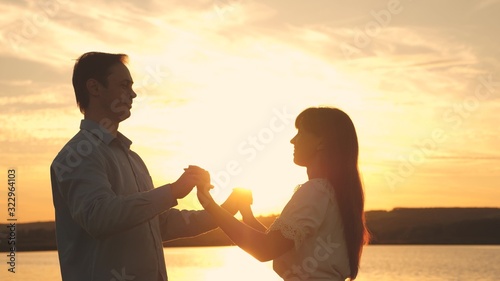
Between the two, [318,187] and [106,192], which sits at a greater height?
[106,192]

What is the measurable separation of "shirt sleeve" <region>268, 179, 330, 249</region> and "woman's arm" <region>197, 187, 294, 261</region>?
0.05m

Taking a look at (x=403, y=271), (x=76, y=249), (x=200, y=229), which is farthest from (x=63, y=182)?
(x=403, y=271)

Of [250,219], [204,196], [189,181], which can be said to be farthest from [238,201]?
[189,181]

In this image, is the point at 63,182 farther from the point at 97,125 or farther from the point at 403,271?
the point at 403,271

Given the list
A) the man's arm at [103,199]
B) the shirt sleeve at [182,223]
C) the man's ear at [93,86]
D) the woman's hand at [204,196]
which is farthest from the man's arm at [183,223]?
the man's ear at [93,86]

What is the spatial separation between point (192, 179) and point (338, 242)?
3.35 feet

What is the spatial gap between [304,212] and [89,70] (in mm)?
1828

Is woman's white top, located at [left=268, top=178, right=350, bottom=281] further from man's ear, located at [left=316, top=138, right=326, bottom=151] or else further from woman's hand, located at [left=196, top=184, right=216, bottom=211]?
woman's hand, located at [left=196, top=184, right=216, bottom=211]

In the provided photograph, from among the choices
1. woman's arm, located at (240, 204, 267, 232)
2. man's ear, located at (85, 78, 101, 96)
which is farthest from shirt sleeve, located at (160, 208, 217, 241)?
man's ear, located at (85, 78, 101, 96)

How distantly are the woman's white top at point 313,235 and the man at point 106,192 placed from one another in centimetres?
66

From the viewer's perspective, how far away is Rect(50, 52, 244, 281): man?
4770mm

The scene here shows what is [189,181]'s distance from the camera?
198 inches

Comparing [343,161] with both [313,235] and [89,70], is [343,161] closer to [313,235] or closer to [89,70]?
[313,235]

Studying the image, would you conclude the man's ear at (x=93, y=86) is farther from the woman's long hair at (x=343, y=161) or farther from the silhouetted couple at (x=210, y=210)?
the woman's long hair at (x=343, y=161)
